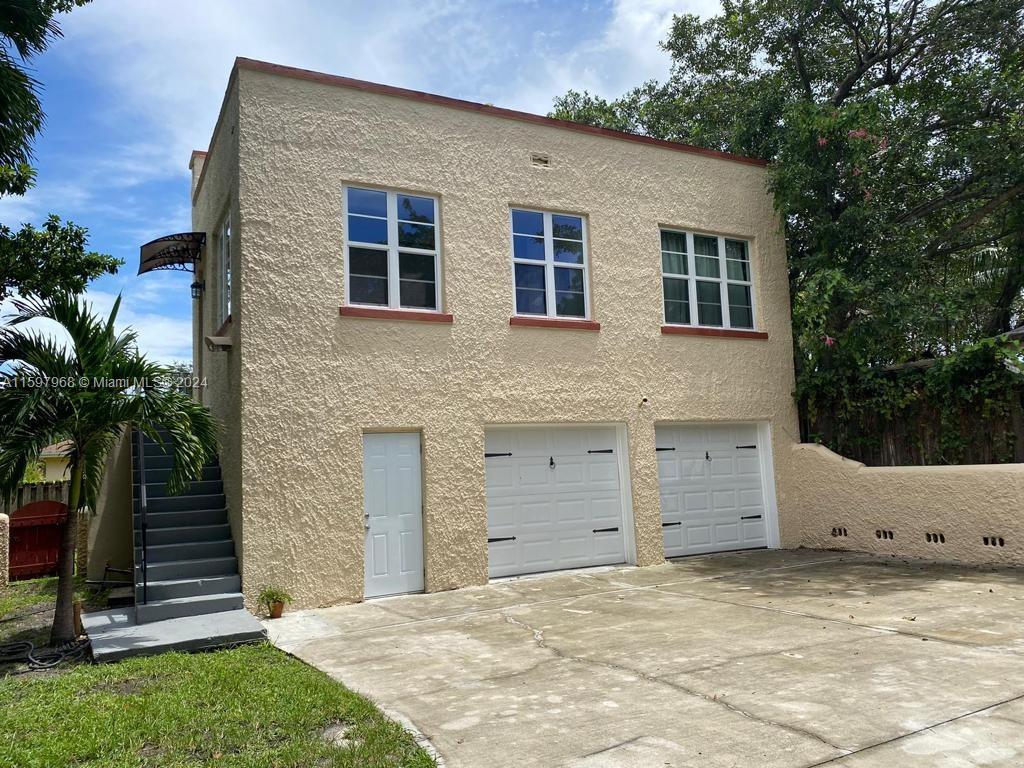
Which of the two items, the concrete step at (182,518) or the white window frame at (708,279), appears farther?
the white window frame at (708,279)

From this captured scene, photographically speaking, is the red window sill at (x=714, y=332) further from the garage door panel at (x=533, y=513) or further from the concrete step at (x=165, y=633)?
the concrete step at (x=165, y=633)

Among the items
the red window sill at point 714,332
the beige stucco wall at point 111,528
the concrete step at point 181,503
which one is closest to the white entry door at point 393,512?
the concrete step at point 181,503

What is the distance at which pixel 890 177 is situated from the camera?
504 inches

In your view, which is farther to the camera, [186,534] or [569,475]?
[569,475]

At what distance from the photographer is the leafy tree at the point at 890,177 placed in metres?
12.1

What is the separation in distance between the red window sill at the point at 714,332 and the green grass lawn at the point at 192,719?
7688 millimetres

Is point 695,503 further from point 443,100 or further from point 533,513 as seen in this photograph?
point 443,100

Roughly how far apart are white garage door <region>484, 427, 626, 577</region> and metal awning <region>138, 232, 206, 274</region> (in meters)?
6.07

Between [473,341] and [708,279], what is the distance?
4.53 metres

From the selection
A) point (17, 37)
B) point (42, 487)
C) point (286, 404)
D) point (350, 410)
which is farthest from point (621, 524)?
point (42, 487)

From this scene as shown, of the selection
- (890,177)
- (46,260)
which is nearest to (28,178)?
(46,260)

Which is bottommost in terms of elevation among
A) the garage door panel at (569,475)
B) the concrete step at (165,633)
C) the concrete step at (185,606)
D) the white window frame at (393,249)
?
the concrete step at (165,633)

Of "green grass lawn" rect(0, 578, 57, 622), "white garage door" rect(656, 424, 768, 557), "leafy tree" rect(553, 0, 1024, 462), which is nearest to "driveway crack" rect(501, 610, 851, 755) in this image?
"white garage door" rect(656, 424, 768, 557)

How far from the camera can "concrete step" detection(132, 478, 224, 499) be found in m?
9.91
